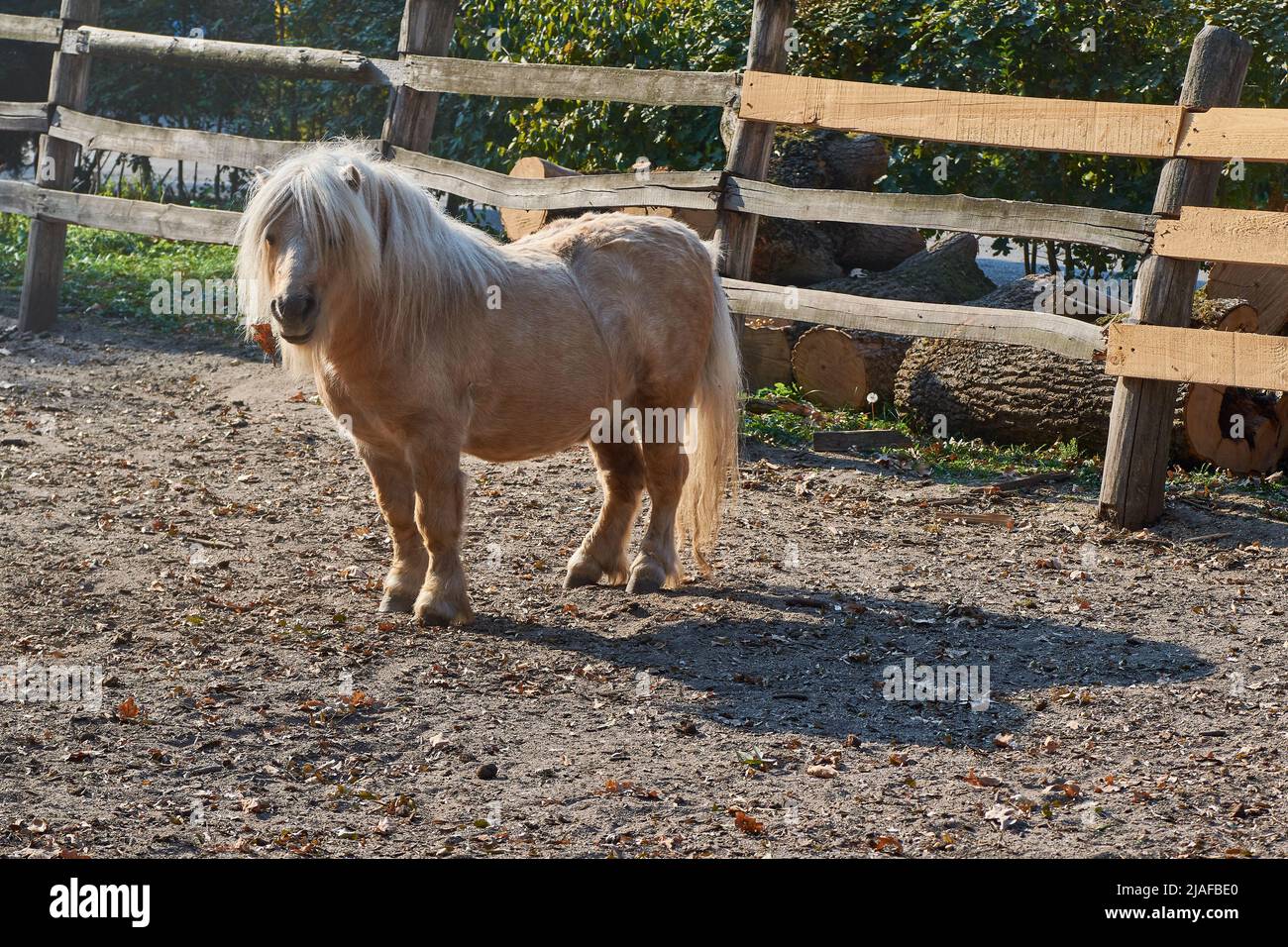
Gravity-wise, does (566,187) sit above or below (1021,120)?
below

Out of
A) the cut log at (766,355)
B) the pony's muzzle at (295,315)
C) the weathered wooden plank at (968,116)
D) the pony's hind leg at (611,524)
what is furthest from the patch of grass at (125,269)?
the pony's muzzle at (295,315)

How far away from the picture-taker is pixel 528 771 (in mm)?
3807

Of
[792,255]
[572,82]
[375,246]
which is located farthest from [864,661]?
[792,255]

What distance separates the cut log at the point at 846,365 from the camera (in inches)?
326

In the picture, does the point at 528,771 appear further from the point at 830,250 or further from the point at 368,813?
the point at 830,250

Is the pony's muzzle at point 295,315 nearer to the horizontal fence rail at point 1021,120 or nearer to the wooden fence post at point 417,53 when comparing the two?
the horizontal fence rail at point 1021,120

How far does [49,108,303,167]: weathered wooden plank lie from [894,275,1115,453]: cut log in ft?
15.2

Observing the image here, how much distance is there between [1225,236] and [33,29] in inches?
345

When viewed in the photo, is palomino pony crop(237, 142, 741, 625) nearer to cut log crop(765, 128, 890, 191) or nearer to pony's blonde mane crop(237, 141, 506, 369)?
pony's blonde mane crop(237, 141, 506, 369)

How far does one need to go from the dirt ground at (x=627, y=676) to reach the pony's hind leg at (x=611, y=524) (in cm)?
12

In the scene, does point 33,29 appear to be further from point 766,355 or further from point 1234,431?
point 1234,431

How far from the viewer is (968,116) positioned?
257 inches

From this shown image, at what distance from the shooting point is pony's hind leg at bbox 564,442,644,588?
5559 millimetres

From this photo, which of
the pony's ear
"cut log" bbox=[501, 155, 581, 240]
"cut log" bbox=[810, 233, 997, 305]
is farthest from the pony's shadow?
"cut log" bbox=[501, 155, 581, 240]
